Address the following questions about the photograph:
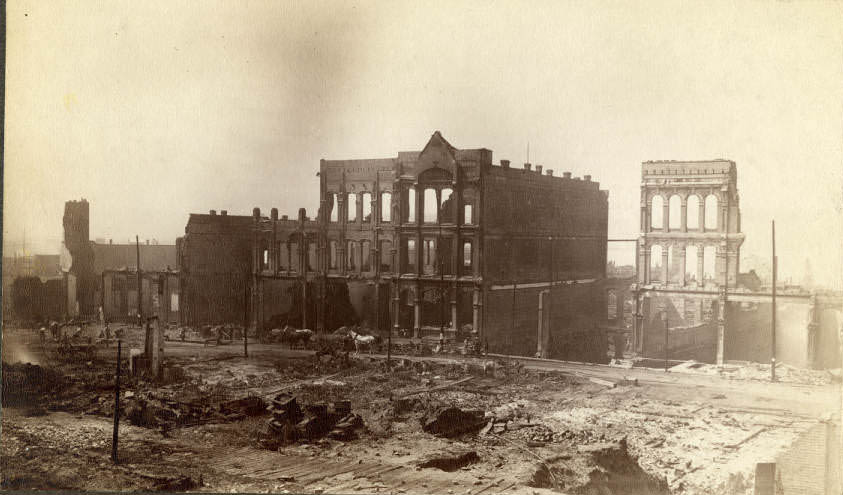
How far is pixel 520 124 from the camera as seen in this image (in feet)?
39.0

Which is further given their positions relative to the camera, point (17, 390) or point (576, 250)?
point (576, 250)

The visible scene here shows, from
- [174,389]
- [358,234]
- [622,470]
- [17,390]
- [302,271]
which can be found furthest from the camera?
[302,271]

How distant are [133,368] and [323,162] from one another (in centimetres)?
610

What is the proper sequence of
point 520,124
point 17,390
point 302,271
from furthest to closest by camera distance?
point 302,271 → point 17,390 → point 520,124

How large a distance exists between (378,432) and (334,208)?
6318mm

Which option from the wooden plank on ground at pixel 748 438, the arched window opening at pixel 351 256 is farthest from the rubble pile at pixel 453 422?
the arched window opening at pixel 351 256

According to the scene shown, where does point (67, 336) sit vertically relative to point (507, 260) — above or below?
below

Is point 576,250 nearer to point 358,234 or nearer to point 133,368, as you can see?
point 358,234

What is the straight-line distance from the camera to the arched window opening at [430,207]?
15.6 meters

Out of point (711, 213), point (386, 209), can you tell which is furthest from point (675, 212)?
point (386, 209)

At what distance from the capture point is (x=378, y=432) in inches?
469

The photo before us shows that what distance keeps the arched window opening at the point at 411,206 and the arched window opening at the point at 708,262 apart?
6320 millimetres

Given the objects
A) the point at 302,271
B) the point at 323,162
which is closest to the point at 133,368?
the point at 302,271

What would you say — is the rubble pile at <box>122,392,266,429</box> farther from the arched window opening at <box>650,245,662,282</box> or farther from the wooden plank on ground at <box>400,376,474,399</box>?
the arched window opening at <box>650,245,662,282</box>
